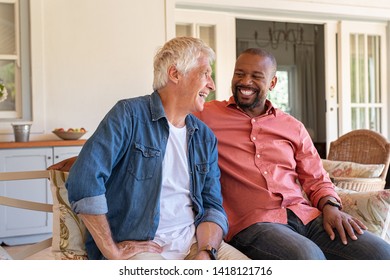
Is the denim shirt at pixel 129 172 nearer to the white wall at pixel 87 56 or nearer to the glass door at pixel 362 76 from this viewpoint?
the white wall at pixel 87 56

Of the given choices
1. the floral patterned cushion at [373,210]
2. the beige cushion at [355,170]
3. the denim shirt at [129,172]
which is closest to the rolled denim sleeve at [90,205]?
the denim shirt at [129,172]

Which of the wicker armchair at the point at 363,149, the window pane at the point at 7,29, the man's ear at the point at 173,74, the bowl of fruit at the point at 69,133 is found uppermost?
the window pane at the point at 7,29

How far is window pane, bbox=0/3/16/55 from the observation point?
3982mm

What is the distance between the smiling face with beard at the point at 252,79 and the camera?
6.39ft

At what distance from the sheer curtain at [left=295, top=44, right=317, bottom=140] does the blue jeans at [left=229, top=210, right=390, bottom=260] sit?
20.8 feet

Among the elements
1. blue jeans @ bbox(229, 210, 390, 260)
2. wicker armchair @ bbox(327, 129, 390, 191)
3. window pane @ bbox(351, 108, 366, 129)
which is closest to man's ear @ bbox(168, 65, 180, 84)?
blue jeans @ bbox(229, 210, 390, 260)

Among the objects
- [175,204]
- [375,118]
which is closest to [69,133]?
[175,204]

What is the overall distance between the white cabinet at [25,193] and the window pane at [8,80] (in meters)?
0.62

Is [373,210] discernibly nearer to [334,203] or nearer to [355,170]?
[334,203]

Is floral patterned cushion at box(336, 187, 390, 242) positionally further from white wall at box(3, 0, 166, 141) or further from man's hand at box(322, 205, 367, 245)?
white wall at box(3, 0, 166, 141)
